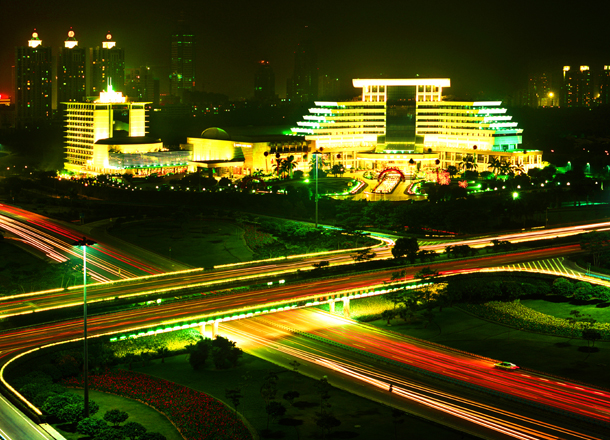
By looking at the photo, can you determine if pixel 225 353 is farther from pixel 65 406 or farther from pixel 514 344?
pixel 514 344

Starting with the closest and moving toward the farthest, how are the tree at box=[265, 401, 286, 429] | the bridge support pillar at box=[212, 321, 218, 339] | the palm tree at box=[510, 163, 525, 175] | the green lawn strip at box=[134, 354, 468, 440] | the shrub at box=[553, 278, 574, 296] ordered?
the green lawn strip at box=[134, 354, 468, 440] < the tree at box=[265, 401, 286, 429] < the bridge support pillar at box=[212, 321, 218, 339] < the shrub at box=[553, 278, 574, 296] < the palm tree at box=[510, 163, 525, 175]

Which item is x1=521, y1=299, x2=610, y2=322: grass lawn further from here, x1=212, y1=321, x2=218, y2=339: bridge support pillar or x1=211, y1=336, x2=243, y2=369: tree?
x1=211, y1=336, x2=243, y2=369: tree

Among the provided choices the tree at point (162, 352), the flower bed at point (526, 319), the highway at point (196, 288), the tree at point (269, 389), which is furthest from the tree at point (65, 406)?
the flower bed at point (526, 319)

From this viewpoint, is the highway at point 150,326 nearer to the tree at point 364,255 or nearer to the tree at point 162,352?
the tree at point 162,352

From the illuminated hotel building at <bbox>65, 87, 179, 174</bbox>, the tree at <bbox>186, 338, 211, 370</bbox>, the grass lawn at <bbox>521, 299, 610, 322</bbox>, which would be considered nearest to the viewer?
the tree at <bbox>186, 338, 211, 370</bbox>

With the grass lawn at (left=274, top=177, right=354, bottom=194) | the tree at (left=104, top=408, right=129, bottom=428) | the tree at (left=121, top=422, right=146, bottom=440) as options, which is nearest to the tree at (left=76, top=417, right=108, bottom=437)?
the tree at (left=104, top=408, right=129, bottom=428)

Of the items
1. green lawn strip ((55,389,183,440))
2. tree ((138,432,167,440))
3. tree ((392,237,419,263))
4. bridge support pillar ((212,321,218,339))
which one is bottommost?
green lawn strip ((55,389,183,440))
